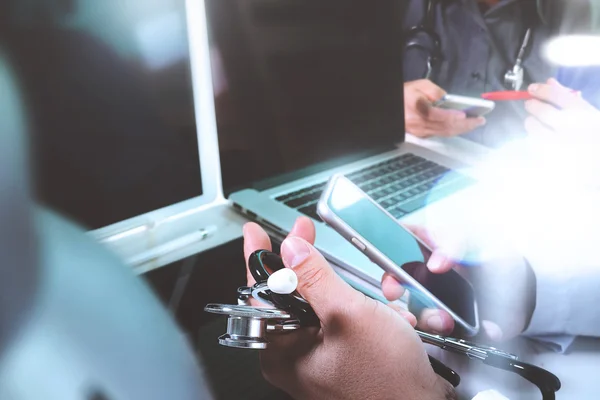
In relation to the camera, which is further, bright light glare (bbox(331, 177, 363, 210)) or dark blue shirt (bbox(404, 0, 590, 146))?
dark blue shirt (bbox(404, 0, 590, 146))

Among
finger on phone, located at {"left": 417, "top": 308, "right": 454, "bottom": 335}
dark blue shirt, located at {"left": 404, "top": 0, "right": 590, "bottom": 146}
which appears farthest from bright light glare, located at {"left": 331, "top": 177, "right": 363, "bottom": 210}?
dark blue shirt, located at {"left": 404, "top": 0, "right": 590, "bottom": 146}

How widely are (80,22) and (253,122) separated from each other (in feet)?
0.63

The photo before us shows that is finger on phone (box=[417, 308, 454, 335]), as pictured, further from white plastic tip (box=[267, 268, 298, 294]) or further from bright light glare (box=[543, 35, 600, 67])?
bright light glare (box=[543, 35, 600, 67])

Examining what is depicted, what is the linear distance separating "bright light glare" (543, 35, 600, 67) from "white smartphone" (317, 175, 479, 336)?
0.31 m

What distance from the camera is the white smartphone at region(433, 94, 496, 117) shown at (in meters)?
0.61

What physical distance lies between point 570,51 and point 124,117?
1.61ft

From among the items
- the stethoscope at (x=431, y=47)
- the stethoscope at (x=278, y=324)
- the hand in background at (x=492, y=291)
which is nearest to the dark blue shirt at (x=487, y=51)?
the stethoscope at (x=431, y=47)

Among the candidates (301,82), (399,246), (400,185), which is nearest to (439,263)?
(399,246)

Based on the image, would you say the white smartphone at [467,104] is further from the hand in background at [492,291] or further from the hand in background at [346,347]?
the hand in background at [346,347]

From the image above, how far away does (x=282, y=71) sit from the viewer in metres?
0.49

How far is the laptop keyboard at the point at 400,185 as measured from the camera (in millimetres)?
468

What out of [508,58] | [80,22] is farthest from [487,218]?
[80,22]

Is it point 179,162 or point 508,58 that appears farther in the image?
point 508,58

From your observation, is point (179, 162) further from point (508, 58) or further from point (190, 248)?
point (508, 58)
